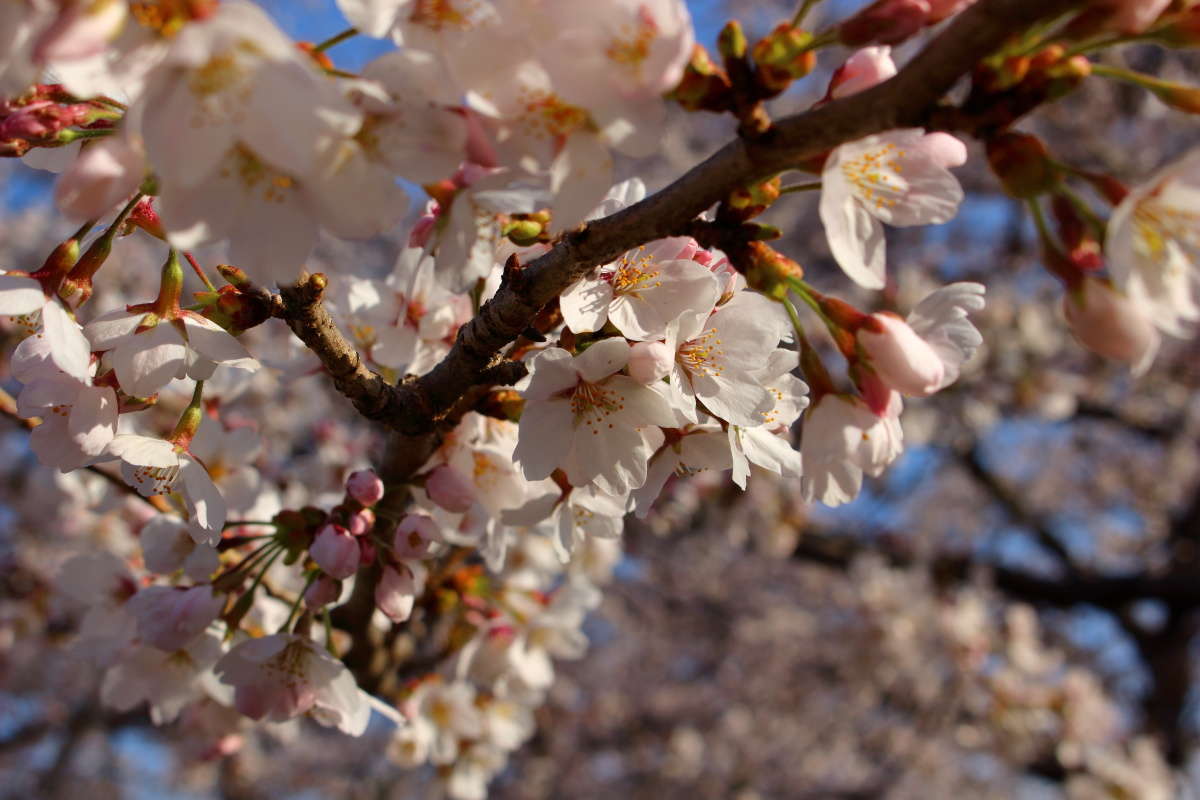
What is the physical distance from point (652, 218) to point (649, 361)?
0.20 metres

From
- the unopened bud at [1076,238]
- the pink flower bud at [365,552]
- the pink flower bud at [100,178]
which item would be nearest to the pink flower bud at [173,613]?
the pink flower bud at [365,552]

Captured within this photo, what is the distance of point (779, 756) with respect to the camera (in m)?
8.12

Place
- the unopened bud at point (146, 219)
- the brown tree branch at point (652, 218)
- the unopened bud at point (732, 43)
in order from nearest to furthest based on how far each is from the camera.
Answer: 1. the brown tree branch at point (652, 218)
2. the unopened bud at point (732, 43)
3. the unopened bud at point (146, 219)

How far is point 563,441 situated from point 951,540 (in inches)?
341

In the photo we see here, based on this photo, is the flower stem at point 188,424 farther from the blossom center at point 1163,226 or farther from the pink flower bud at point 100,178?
the blossom center at point 1163,226

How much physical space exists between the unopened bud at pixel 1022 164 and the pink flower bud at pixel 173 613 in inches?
50.5

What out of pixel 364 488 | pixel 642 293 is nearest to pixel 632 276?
pixel 642 293

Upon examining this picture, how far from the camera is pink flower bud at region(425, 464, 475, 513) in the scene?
1274 mm

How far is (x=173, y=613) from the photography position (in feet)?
4.25

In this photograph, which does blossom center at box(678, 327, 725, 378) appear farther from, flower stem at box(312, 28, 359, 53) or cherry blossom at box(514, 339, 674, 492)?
flower stem at box(312, 28, 359, 53)

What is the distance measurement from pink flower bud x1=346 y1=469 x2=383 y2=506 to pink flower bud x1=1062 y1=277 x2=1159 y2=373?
3.32ft

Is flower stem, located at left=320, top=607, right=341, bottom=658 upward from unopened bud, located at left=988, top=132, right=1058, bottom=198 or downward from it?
downward

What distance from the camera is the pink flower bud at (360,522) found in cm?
129

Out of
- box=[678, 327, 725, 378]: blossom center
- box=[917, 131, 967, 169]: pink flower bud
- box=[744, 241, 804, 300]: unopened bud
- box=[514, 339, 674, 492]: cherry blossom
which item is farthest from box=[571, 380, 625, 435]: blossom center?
box=[917, 131, 967, 169]: pink flower bud
